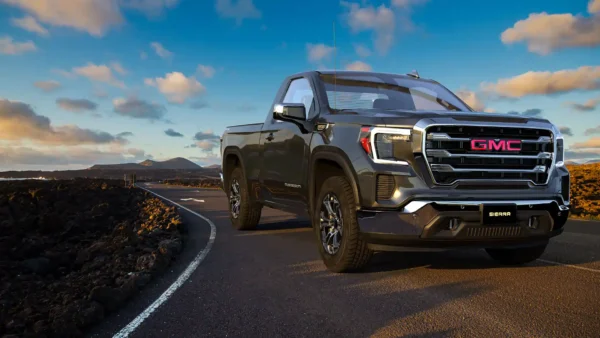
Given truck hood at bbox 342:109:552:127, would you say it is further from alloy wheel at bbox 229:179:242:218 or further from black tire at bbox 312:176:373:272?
alloy wheel at bbox 229:179:242:218

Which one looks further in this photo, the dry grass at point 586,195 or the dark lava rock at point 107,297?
the dry grass at point 586,195

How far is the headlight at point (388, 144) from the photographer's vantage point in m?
5.07

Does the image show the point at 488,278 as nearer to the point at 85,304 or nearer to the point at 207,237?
the point at 85,304

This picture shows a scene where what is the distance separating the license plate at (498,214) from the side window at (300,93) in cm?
277

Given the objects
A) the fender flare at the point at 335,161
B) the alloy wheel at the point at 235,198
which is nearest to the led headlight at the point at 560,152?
the fender flare at the point at 335,161

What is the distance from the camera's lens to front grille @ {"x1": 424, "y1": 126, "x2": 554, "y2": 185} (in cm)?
503

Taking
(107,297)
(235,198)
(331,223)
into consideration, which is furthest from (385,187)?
(235,198)

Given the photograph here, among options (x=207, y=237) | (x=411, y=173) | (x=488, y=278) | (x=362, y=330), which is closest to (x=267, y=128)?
(x=207, y=237)

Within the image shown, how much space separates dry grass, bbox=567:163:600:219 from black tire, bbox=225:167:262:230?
8.62 metres

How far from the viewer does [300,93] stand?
757 cm

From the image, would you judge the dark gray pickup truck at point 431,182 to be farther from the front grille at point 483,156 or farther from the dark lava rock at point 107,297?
the dark lava rock at point 107,297

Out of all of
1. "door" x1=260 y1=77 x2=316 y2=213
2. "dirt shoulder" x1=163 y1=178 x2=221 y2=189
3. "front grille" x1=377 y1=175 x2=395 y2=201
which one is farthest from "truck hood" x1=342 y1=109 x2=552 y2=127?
"dirt shoulder" x1=163 y1=178 x2=221 y2=189

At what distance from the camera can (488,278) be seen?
18.0 feet

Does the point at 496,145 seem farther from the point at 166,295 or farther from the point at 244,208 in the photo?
the point at 244,208
